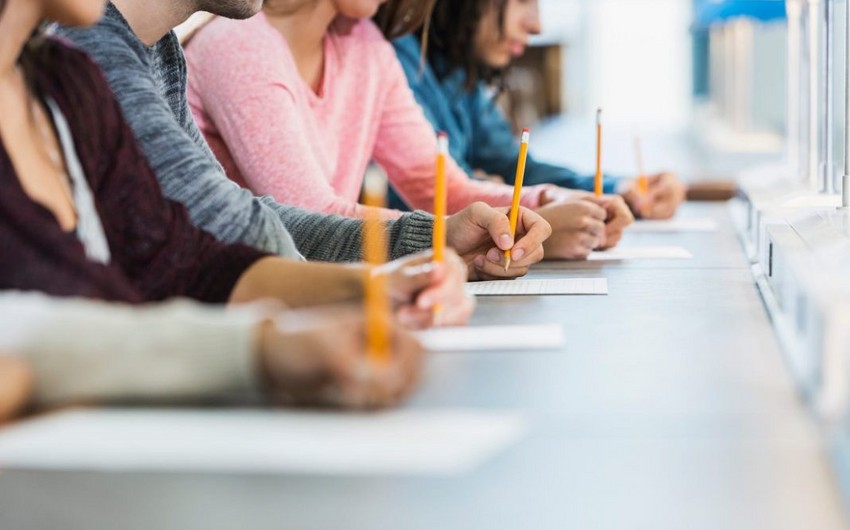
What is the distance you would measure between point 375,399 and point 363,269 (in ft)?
1.07

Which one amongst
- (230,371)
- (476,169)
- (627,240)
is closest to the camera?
(230,371)

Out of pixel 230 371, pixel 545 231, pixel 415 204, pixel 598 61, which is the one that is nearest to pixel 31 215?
pixel 230 371

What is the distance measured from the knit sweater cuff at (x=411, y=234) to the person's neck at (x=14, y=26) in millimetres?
567

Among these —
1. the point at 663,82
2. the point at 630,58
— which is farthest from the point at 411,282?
the point at 630,58

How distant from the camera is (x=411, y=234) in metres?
1.48

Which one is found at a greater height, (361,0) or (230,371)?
(361,0)

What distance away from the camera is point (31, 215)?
0.94 m

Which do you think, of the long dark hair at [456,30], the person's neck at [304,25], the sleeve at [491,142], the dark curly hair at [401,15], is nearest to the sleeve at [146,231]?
the person's neck at [304,25]

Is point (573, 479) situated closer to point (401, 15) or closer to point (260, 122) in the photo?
point (260, 122)

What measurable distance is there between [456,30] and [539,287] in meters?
1.33

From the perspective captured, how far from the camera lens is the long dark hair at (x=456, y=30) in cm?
264

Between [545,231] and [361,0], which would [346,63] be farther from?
[545,231]

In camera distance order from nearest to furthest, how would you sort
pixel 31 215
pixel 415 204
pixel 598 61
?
pixel 31 215 → pixel 415 204 → pixel 598 61

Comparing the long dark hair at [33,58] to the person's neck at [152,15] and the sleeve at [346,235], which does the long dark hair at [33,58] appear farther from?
the sleeve at [346,235]
